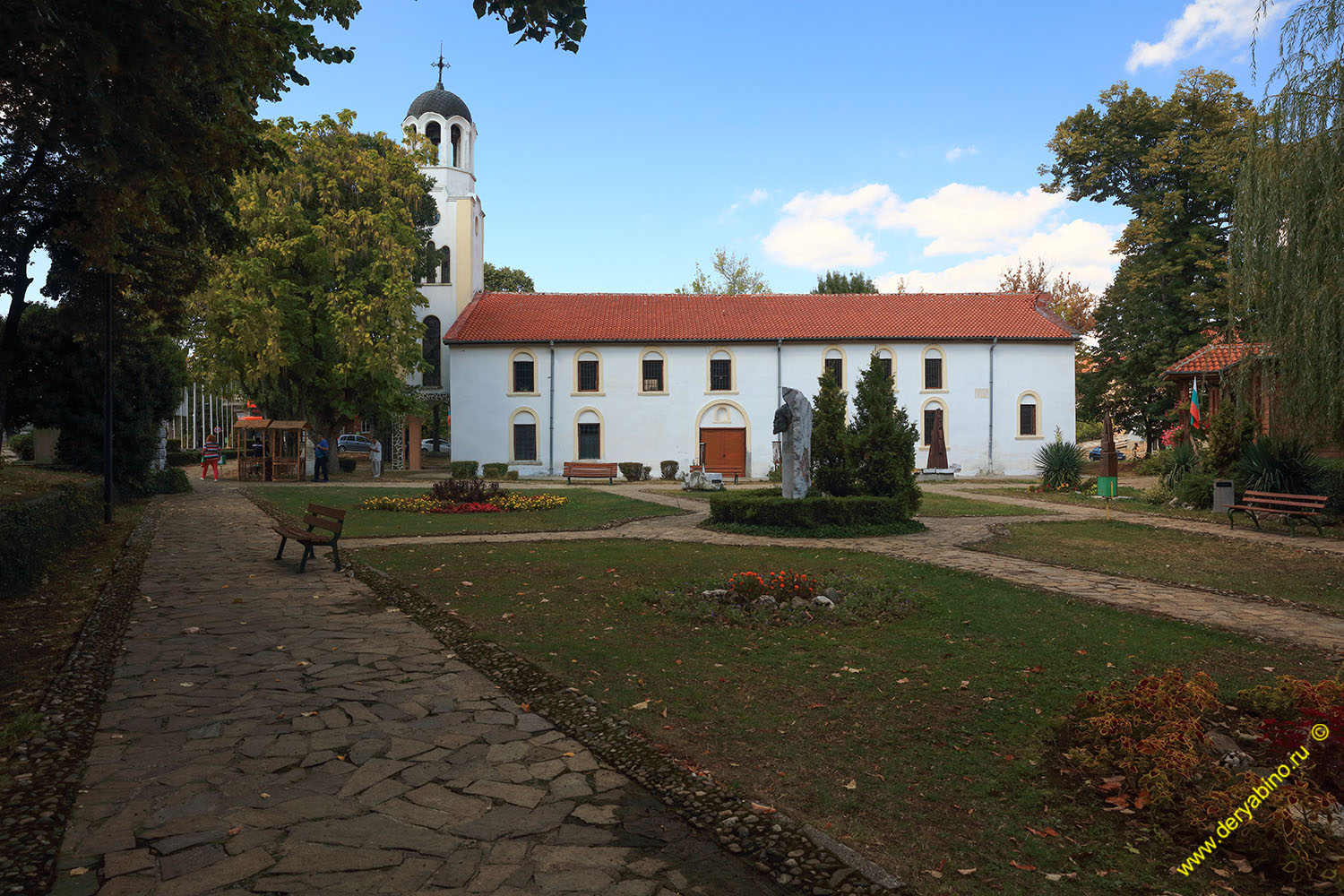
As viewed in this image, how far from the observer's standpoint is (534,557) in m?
11.0

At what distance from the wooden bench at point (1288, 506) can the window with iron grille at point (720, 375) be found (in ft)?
72.3

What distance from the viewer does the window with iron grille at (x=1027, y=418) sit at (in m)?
35.7

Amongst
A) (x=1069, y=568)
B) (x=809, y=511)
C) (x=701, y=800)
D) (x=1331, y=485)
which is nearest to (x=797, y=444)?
(x=809, y=511)

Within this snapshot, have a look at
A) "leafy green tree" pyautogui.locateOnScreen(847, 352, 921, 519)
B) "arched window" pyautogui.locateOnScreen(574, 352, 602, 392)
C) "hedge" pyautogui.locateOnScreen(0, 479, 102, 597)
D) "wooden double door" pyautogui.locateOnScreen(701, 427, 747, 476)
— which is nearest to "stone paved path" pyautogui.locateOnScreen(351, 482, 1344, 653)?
"leafy green tree" pyautogui.locateOnScreen(847, 352, 921, 519)

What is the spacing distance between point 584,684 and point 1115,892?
3.33 meters

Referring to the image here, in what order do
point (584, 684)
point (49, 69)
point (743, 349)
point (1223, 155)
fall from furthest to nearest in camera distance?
point (743, 349) → point (1223, 155) → point (49, 69) → point (584, 684)

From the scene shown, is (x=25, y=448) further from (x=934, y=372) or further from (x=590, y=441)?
(x=934, y=372)

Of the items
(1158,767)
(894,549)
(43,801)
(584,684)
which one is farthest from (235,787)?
(894,549)

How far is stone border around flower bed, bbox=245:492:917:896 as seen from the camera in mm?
3076

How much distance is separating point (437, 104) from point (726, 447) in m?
21.8

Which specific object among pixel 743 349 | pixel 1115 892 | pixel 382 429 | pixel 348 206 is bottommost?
pixel 1115 892

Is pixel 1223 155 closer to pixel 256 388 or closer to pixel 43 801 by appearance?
pixel 43 801

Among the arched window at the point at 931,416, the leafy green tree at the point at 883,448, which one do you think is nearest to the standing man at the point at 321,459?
the leafy green tree at the point at 883,448

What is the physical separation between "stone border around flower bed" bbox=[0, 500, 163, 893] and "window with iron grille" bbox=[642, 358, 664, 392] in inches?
1137
